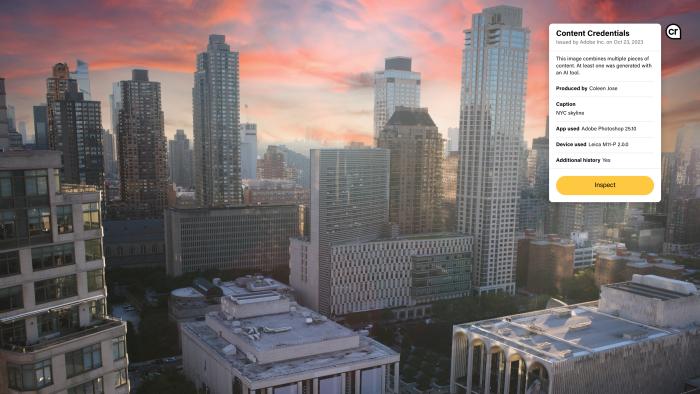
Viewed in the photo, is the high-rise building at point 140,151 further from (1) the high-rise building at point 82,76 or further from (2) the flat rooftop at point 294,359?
(2) the flat rooftop at point 294,359

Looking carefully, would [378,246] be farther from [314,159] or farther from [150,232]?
[150,232]

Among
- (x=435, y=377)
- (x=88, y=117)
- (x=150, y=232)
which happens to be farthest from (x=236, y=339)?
(x=88, y=117)

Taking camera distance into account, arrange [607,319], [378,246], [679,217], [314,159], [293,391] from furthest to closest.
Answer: [378,246] < [314,159] < [679,217] < [607,319] < [293,391]

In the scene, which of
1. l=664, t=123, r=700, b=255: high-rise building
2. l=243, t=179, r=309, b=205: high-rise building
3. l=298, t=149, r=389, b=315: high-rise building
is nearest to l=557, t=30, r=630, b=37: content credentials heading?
l=664, t=123, r=700, b=255: high-rise building

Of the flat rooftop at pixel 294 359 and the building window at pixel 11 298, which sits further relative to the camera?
the flat rooftop at pixel 294 359

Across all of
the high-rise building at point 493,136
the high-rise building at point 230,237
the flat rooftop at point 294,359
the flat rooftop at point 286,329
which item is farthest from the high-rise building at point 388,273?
the flat rooftop at point 294,359

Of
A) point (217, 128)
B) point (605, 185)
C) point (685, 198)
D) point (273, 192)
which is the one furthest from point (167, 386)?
point (273, 192)
